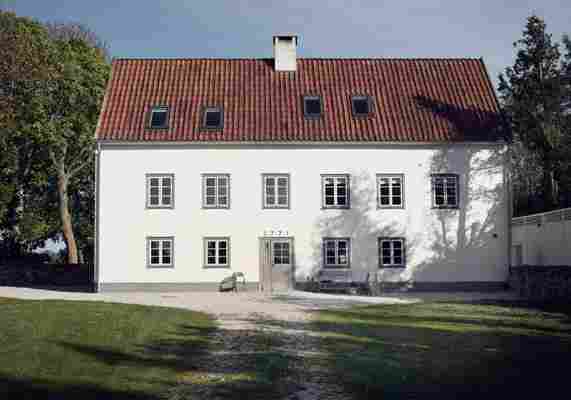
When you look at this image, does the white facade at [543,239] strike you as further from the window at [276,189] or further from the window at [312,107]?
the window at [276,189]

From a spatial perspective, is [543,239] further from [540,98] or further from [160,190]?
[160,190]

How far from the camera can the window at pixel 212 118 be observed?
32.7 metres

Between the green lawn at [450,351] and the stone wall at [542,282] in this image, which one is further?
the stone wall at [542,282]

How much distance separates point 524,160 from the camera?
6116 centimetres

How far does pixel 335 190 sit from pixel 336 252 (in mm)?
2487

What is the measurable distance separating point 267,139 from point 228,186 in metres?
2.44

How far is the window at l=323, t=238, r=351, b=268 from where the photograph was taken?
106ft

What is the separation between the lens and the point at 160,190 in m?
32.3

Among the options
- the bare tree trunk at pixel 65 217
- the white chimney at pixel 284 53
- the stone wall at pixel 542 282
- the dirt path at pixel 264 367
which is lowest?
the dirt path at pixel 264 367

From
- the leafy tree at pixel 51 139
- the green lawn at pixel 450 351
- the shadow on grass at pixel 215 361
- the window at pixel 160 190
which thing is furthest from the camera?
the leafy tree at pixel 51 139

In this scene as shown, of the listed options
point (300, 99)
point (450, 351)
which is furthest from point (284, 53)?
point (450, 351)

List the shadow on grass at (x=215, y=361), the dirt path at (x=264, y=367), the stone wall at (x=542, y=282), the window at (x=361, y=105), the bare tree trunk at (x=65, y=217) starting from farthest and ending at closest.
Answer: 1. the bare tree trunk at (x=65, y=217)
2. the window at (x=361, y=105)
3. the stone wall at (x=542, y=282)
4. the shadow on grass at (x=215, y=361)
5. the dirt path at (x=264, y=367)

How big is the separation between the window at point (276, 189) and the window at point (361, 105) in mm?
4053

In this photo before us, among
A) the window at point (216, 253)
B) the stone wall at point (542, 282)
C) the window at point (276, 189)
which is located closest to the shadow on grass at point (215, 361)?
the stone wall at point (542, 282)
